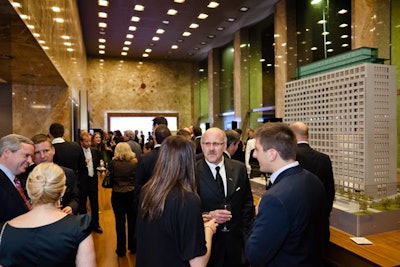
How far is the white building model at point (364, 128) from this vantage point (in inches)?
160

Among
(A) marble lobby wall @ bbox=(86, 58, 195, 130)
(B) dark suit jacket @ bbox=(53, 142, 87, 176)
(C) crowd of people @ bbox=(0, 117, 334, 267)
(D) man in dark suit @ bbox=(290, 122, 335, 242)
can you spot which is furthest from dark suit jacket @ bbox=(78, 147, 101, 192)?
(A) marble lobby wall @ bbox=(86, 58, 195, 130)

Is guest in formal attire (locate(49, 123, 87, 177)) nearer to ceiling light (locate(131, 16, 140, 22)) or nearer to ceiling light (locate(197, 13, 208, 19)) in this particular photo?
ceiling light (locate(131, 16, 140, 22))

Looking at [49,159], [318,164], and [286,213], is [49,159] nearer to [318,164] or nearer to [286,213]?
[286,213]

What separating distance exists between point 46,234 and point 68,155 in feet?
9.87

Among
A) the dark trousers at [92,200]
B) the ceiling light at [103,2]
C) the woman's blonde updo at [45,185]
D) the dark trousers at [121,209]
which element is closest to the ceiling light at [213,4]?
the ceiling light at [103,2]

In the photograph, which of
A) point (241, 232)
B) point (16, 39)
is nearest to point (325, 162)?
point (241, 232)

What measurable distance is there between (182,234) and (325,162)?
2101mm

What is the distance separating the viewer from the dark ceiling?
9.30 metres

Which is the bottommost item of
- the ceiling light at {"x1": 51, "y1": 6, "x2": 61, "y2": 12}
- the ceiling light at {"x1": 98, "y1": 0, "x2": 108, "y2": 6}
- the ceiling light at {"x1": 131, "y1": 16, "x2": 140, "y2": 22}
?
the ceiling light at {"x1": 51, "y1": 6, "x2": 61, "y2": 12}

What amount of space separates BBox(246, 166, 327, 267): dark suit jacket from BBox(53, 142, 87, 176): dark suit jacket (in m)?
3.23

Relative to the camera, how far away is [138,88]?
16391 mm

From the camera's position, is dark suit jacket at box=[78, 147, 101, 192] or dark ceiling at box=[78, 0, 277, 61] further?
dark ceiling at box=[78, 0, 277, 61]

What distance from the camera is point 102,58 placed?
51.6ft

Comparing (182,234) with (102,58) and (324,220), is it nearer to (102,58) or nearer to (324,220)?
(324,220)
